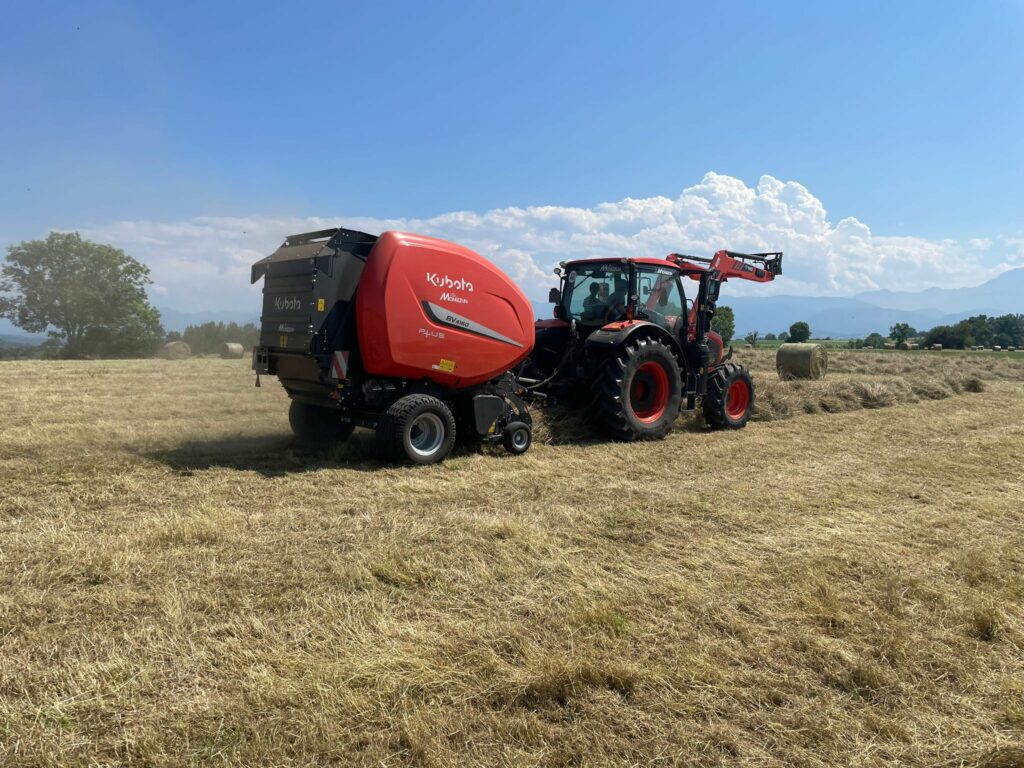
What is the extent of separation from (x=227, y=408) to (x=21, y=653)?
6960 millimetres

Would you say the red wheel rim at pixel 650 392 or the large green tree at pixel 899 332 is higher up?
the large green tree at pixel 899 332

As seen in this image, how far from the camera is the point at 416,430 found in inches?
247

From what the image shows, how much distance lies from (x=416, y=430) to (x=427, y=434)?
0.36ft

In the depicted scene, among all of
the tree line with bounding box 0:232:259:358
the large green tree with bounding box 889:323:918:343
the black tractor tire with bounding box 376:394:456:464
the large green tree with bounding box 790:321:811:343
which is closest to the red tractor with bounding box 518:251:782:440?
the black tractor tire with bounding box 376:394:456:464

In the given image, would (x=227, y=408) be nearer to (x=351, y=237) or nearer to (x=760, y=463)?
(x=351, y=237)

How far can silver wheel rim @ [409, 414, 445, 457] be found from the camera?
6.25m

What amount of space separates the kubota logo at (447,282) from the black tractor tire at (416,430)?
3.38 feet

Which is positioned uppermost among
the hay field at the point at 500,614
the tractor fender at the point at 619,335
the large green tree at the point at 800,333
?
the large green tree at the point at 800,333

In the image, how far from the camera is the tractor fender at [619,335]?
7.70 metres

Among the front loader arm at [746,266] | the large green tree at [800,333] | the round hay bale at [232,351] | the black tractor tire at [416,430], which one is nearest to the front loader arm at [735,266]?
the front loader arm at [746,266]

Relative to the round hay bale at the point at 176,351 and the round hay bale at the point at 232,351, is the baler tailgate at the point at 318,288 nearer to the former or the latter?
the round hay bale at the point at 232,351

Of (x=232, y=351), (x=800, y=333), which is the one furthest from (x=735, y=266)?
(x=800, y=333)

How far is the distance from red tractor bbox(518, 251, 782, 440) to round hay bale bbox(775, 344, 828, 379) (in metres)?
6.45

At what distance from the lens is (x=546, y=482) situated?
18.3ft
